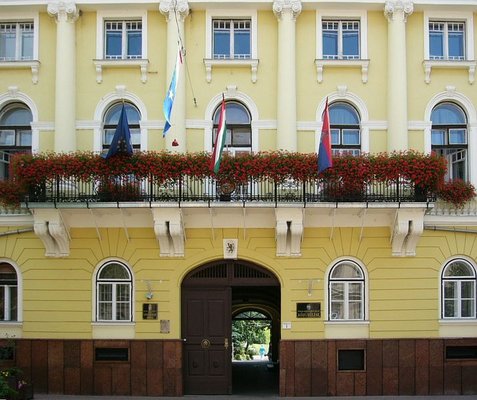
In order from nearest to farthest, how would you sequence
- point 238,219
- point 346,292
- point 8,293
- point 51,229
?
point 51,229
point 238,219
point 346,292
point 8,293

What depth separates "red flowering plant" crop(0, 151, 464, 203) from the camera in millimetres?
20469

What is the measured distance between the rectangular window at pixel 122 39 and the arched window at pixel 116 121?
146cm

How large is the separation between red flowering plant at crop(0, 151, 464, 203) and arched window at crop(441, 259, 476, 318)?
2.57 meters

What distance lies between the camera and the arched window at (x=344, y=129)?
22375 mm

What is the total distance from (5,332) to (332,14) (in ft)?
41.0

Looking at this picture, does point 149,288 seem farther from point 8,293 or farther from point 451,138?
point 451,138

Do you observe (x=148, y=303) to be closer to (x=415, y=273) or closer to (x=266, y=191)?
(x=266, y=191)

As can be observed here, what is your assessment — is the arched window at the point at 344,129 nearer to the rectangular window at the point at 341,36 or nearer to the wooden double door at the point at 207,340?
the rectangular window at the point at 341,36

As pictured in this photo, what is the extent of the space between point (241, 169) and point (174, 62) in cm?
384

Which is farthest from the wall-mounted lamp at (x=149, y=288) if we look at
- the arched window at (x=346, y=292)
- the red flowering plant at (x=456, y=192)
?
the red flowering plant at (x=456, y=192)

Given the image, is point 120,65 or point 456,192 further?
point 120,65

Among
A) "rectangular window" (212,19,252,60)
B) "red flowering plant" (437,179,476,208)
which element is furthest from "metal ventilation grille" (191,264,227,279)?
"red flowering plant" (437,179,476,208)

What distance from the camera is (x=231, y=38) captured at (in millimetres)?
22656

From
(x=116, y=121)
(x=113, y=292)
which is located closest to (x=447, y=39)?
(x=116, y=121)
